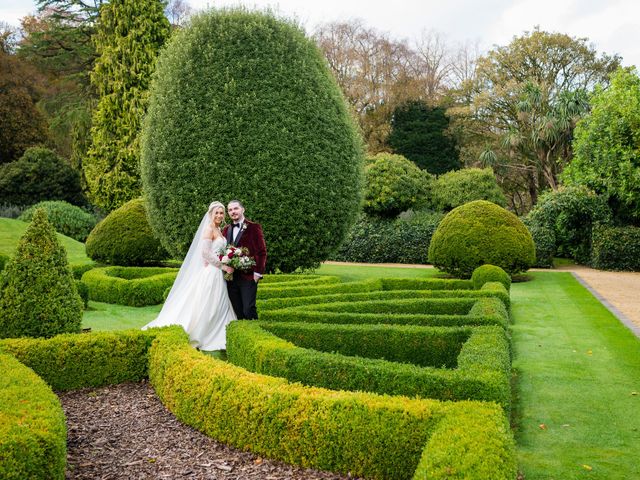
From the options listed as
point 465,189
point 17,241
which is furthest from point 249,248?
point 465,189

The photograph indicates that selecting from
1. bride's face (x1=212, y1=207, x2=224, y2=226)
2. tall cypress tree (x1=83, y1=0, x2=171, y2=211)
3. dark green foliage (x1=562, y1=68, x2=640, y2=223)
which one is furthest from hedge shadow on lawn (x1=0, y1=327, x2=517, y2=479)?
dark green foliage (x1=562, y1=68, x2=640, y2=223)

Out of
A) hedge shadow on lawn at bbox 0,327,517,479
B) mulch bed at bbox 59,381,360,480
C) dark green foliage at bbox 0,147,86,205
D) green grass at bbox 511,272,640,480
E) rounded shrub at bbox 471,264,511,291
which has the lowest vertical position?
mulch bed at bbox 59,381,360,480

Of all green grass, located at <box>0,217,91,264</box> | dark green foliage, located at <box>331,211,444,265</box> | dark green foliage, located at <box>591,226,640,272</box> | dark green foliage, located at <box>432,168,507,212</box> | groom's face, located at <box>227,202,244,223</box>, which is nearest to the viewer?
groom's face, located at <box>227,202,244,223</box>

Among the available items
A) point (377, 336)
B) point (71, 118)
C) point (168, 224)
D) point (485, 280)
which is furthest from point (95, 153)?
point (377, 336)

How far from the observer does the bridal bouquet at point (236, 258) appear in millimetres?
7742

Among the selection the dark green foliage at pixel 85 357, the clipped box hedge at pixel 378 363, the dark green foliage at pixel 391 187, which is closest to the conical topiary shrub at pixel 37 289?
the dark green foliage at pixel 85 357

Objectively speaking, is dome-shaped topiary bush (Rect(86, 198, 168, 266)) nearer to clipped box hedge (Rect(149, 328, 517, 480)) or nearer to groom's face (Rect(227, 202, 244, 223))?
groom's face (Rect(227, 202, 244, 223))

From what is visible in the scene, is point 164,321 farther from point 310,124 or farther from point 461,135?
point 461,135

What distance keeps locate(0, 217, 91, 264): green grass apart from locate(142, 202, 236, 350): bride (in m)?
11.9

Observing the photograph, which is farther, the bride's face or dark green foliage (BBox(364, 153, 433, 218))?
dark green foliage (BBox(364, 153, 433, 218))

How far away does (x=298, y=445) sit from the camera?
14.6 ft

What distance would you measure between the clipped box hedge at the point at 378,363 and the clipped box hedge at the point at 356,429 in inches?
18.5

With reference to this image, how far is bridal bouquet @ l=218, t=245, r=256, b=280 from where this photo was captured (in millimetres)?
7742

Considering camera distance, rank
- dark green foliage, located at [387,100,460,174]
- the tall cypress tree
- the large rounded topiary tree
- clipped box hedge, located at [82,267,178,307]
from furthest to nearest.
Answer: dark green foliage, located at [387,100,460,174] < the tall cypress tree < clipped box hedge, located at [82,267,178,307] < the large rounded topiary tree
